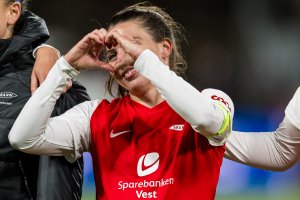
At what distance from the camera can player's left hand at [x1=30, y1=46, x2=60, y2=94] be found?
2.41 metres

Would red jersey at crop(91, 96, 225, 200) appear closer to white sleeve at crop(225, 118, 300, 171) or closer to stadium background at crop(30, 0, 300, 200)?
white sleeve at crop(225, 118, 300, 171)

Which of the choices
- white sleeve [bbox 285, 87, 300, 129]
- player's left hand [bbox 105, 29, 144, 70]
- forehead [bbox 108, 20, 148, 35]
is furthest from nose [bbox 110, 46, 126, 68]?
white sleeve [bbox 285, 87, 300, 129]

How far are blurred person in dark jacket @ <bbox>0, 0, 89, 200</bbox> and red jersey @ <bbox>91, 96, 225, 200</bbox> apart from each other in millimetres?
142

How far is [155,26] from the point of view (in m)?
2.43

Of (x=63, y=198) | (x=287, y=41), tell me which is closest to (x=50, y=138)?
(x=63, y=198)

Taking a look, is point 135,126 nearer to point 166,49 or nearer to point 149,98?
point 149,98

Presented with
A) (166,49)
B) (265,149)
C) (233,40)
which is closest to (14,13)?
(166,49)

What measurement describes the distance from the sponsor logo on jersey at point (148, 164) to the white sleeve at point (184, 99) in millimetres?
211

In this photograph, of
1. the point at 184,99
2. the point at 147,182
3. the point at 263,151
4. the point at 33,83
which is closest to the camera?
the point at 184,99

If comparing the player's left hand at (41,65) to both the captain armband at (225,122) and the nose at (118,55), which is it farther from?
the captain armband at (225,122)

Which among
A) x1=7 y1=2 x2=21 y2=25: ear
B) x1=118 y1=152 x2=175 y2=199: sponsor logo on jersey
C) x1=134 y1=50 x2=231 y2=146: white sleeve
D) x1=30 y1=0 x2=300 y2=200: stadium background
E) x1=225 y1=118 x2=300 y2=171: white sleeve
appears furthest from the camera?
x1=30 y1=0 x2=300 y2=200: stadium background

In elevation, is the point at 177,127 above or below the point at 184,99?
below

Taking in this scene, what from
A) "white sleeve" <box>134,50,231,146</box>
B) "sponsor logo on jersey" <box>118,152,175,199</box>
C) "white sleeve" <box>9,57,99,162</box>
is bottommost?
"sponsor logo on jersey" <box>118,152,175,199</box>

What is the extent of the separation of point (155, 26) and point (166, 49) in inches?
3.8
